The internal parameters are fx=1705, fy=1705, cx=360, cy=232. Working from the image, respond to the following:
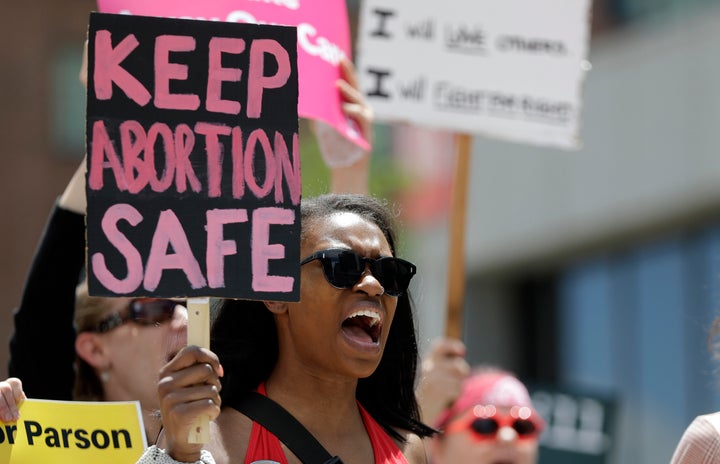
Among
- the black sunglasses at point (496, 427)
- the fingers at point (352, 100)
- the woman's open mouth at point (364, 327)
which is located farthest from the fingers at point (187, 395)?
the black sunglasses at point (496, 427)

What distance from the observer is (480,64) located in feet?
18.7

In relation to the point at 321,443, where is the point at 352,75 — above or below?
above

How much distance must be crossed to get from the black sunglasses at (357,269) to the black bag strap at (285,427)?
0.98ft

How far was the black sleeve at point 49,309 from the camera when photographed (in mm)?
4406

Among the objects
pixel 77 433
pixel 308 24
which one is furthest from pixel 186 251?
pixel 308 24

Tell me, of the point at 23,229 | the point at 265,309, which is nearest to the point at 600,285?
the point at 23,229

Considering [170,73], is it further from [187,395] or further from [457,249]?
[457,249]

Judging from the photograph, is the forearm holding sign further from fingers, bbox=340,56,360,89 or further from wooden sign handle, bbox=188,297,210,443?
wooden sign handle, bbox=188,297,210,443

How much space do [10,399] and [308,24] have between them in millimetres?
1623

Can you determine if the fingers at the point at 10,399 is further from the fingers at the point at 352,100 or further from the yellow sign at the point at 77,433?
the fingers at the point at 352,100

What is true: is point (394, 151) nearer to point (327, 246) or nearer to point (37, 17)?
point (37, 17)

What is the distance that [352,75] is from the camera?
16.4 ft

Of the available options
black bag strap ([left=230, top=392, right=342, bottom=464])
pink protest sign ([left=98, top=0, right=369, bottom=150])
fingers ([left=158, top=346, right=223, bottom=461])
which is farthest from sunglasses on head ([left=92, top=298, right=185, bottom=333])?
fingers ([left=158, top=346, right=223, bottom=461])

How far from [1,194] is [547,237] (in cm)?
949
